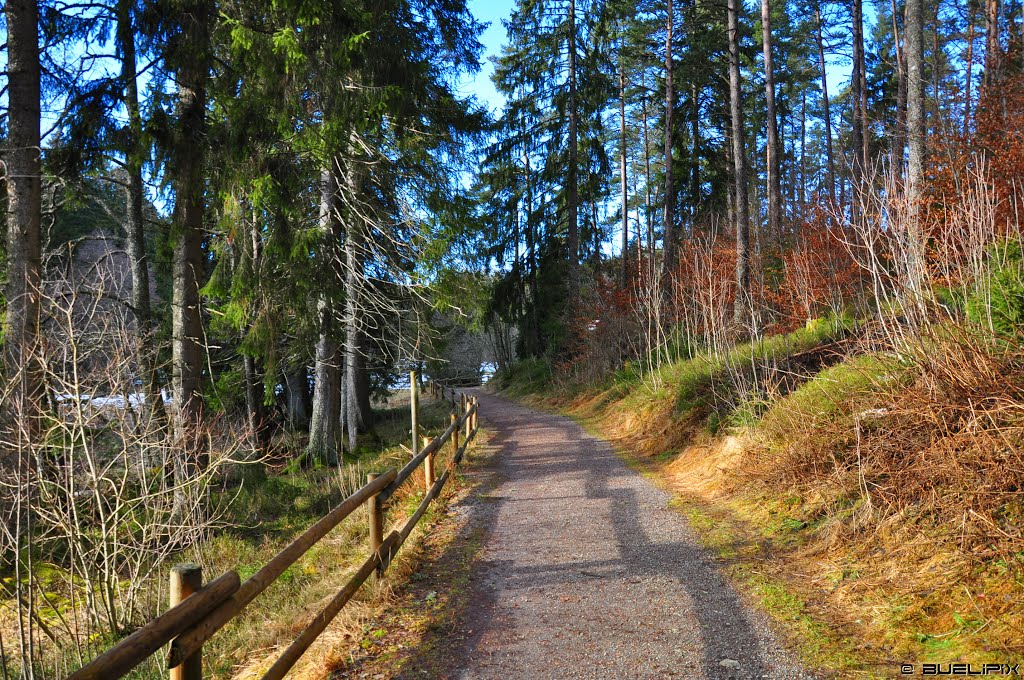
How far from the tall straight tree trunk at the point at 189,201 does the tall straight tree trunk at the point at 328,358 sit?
7.12 feet

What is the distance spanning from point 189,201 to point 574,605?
7.61 metres

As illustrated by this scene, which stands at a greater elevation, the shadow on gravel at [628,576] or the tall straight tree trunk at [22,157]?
the tall straight tree trunk at [22,157]

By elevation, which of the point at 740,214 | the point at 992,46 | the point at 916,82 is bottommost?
the point at 740,214

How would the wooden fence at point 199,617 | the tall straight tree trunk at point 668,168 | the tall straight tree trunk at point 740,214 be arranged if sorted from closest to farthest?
the wooden fence at point 199,617 → the tall straight tree trunk at point 740,214 → the tall straight tree trunk at point 668,168

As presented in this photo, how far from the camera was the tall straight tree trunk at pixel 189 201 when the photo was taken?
337 inches

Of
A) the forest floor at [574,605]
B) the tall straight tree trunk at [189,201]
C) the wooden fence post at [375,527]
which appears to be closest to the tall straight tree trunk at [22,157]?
the tall straight tree trunk at [189,201]

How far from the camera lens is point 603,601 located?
4875mm

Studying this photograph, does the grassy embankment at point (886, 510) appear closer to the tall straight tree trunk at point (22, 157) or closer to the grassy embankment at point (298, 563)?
the grassy embankment at point (298, 563)

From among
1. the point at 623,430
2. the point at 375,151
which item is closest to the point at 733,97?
the point at 623,430

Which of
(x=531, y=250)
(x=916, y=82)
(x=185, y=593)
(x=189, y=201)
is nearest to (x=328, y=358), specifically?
(x=189, y=201)

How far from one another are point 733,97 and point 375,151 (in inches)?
373

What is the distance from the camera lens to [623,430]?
13461 mm

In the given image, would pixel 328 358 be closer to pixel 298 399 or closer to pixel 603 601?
pixel 603 601

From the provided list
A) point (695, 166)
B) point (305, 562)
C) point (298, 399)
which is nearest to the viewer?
point (305, 562)
